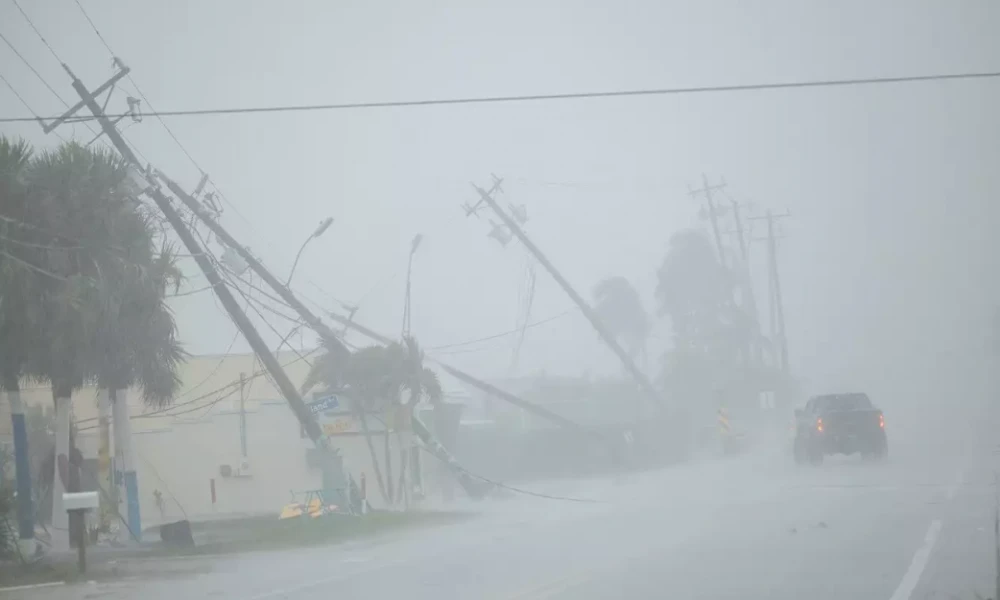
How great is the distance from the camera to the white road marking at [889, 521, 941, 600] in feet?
44.2

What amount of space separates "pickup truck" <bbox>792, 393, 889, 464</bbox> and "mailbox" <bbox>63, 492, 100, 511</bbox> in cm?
2686

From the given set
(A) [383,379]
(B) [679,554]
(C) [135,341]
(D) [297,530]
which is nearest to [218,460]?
(A) [383,379]

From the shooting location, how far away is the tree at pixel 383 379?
115ft

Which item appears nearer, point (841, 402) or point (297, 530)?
point (297, 530)

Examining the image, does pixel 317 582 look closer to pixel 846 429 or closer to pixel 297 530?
pixel 297 530

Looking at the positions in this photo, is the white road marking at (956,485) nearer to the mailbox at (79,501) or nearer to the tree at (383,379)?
the tree at (383,379)

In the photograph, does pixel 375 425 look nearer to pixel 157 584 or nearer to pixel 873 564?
pixel 157 584

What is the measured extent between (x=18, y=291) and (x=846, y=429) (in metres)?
26.4

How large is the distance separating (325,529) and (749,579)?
48.8 feet

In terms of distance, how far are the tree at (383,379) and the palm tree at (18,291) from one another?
1185 cm

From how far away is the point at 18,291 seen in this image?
2267 centimetres

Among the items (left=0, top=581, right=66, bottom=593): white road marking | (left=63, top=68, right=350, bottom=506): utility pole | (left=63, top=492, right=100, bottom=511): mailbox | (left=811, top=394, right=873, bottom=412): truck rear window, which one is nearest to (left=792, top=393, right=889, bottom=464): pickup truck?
(left=811, top=394, right=873, bottom=412): truck rear window

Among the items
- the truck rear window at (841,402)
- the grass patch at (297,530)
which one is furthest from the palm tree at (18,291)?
the truck rear window at (841,402)

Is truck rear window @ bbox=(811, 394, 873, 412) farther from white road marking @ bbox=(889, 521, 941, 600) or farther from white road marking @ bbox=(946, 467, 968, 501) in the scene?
white road marking @ bbox=(889, 521, 941, 600)
